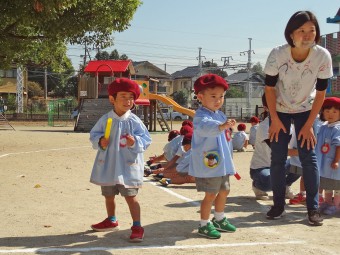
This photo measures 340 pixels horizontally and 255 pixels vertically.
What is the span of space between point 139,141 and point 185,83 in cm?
8622

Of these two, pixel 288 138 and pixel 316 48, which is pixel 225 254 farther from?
pixel 316 48

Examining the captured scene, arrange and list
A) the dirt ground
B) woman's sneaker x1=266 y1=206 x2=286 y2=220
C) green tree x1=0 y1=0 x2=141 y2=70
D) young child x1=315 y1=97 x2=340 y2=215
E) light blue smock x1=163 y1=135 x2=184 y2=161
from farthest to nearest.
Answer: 1. green tree x1=0 y1=0 x2=141 y2=70
2. light blue smock x1=163 y1=135 x2=184 y2=161
3. young child x1=315 y1=97 x2=340 y2=215
4. woman's sneaker x1=266 y1=206 x2=286 y2=220
5. the dirt ground

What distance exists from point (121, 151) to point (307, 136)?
1.89 m

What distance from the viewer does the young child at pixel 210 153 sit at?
4426mm

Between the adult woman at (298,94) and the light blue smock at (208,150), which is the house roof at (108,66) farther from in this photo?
the light blue smock at (208,150)

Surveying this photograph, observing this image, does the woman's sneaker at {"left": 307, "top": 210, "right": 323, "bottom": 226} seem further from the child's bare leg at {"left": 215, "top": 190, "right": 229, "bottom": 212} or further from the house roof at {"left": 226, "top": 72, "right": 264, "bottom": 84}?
the house roof at {"left": 226, "top": 72, "right": 264, "bottom": 84}

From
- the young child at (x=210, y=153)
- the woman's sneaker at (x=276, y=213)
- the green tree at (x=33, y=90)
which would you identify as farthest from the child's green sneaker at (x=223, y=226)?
the green tree at (x=33, y=90)

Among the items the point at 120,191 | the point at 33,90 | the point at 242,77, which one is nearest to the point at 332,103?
the point at 120,191

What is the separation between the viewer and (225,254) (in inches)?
149

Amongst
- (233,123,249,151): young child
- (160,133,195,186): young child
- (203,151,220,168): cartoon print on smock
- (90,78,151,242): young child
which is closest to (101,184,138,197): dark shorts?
(90,78,151,242): young child

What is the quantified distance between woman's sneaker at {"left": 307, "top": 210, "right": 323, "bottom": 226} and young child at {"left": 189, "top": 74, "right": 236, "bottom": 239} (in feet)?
2.71

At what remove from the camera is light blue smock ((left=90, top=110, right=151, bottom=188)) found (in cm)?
438

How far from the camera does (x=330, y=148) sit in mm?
5625

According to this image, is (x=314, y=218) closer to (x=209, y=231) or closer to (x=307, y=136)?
(x=307, y=136)
